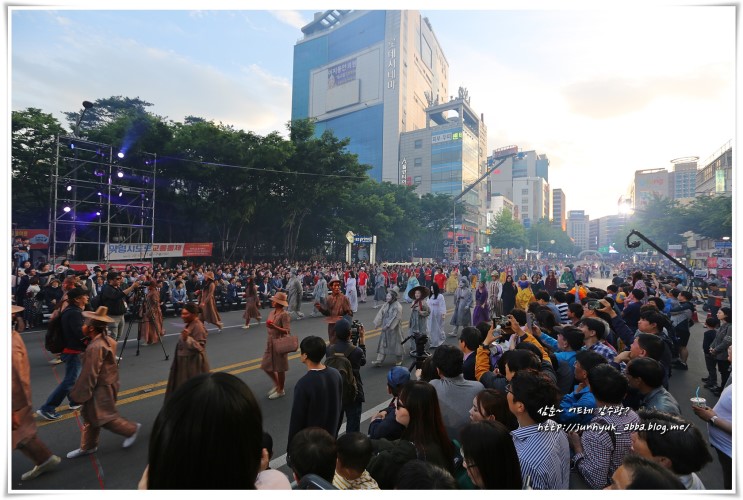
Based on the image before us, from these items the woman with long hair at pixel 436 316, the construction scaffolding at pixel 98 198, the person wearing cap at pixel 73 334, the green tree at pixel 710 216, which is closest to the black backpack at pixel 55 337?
the person wearing cap at pixel 73 334

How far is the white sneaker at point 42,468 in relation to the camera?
12.7 ft

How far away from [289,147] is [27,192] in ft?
54.9

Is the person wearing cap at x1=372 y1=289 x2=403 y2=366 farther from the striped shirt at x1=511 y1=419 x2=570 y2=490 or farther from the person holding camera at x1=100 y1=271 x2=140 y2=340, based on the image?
the striped shirt at x1=511 y1=419 x2=570 y2=490

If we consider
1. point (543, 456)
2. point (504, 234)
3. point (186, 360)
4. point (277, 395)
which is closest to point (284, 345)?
point (277, 395)

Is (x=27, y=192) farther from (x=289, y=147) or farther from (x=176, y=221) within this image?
(x=289, y=147)

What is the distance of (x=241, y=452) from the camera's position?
129 centimetres

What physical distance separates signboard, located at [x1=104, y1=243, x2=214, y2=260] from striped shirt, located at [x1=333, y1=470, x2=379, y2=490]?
2178 cm

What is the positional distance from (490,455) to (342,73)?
341 ft

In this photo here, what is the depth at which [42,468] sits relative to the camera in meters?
3.93

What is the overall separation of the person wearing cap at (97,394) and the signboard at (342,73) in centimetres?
9878

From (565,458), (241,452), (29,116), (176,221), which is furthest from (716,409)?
(29,116)

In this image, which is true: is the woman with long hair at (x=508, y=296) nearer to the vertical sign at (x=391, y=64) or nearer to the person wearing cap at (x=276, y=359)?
the person wearing cap at (x=276, y=359)

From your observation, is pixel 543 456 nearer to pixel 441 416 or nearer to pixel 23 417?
pixel 441 416

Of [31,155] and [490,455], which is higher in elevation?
[31,155]
